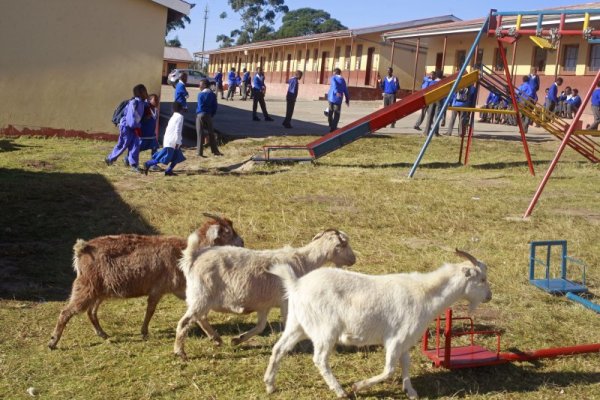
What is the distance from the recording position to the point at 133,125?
47.6ft

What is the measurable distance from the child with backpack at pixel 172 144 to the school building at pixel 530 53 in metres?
13.7

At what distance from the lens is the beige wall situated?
742 inches

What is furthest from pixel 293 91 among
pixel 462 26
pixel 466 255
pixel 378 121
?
pixel 466 255

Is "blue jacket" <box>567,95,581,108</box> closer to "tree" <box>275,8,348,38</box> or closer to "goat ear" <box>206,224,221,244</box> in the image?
"goat ear" <box>206,224,221,244</box>

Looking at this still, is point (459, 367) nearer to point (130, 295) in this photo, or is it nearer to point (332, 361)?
point (332, 361)

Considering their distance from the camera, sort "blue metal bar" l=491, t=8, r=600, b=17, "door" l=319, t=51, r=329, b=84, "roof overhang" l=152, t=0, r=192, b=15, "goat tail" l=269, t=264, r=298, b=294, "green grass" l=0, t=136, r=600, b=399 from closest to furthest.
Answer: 1. "goat tail" l=269, t=264, r=298, b=294
2. "green grass" l=0, t=136, r=600, b=399
3. "blue metal bar" l=491, t=8, r=600, b=17
4. "roof overhang" l=152, t=0, r=192, b=15
5. "door" l=319, t=51, r=329, b=84

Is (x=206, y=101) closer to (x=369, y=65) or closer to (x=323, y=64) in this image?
(x=369, y=65)

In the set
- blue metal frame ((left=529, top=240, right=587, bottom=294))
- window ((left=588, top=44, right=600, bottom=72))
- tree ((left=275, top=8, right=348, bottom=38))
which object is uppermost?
tree ((left=275, top=8, right=348, bottom=38))

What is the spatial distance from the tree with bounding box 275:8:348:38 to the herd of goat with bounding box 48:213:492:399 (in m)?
90.2

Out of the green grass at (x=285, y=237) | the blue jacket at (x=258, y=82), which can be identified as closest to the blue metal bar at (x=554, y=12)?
the green grass at (x=285, y=237)

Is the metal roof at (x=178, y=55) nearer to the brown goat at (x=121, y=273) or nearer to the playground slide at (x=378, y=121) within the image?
the playground slide at (x=378, y=121)

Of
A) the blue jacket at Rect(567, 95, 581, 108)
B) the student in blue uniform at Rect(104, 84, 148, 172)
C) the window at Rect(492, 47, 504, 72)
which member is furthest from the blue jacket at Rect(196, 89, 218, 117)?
the window at Rect(492, 47, 504, 72)

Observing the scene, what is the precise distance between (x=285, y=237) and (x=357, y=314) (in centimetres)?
453

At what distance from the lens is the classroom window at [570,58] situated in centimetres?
2809
